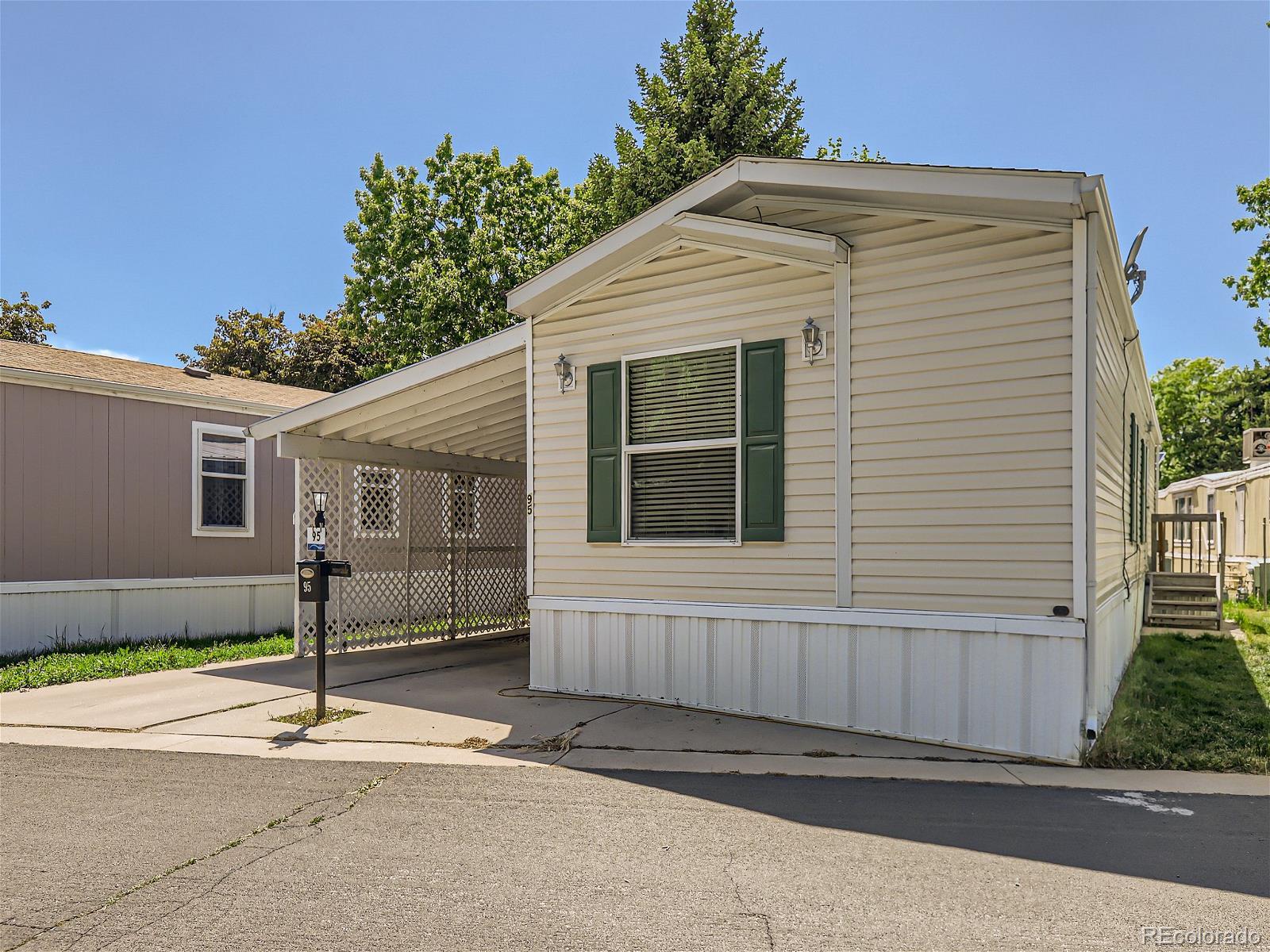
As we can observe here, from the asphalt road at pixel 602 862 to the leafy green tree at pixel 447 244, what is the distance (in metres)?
20.0

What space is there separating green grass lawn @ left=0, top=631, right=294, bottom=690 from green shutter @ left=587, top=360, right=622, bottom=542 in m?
Answer: 5.27

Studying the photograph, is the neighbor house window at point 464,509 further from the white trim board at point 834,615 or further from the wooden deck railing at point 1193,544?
the wooden deck railing at point 1193,544

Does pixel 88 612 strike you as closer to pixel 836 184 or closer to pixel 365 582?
pixel 365 582

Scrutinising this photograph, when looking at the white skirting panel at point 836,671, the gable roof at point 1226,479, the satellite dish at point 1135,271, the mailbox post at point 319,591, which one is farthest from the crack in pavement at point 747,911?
the gable roof at point 1226,479

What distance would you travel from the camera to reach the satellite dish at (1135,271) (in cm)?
646

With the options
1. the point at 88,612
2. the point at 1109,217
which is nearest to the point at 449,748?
the point at 1109,217

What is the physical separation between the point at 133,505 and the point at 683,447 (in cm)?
747

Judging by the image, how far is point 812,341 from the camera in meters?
A: 6.12

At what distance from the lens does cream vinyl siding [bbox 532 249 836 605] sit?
615cm

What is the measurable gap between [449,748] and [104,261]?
21550 millimetres

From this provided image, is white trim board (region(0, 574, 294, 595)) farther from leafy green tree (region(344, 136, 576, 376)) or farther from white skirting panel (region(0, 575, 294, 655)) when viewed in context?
leafy green tree (region(344, 136, 576, 376))

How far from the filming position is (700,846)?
3904 millimetres

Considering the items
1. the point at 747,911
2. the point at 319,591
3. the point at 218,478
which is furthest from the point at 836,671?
the point at 218,478

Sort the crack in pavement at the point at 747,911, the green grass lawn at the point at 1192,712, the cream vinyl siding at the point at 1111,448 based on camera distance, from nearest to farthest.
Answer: the crack in pavement at the point at 747,911 → the green grass lawn at the point at 1192,712 → the cream vinyl siding at the point at 1111,448
